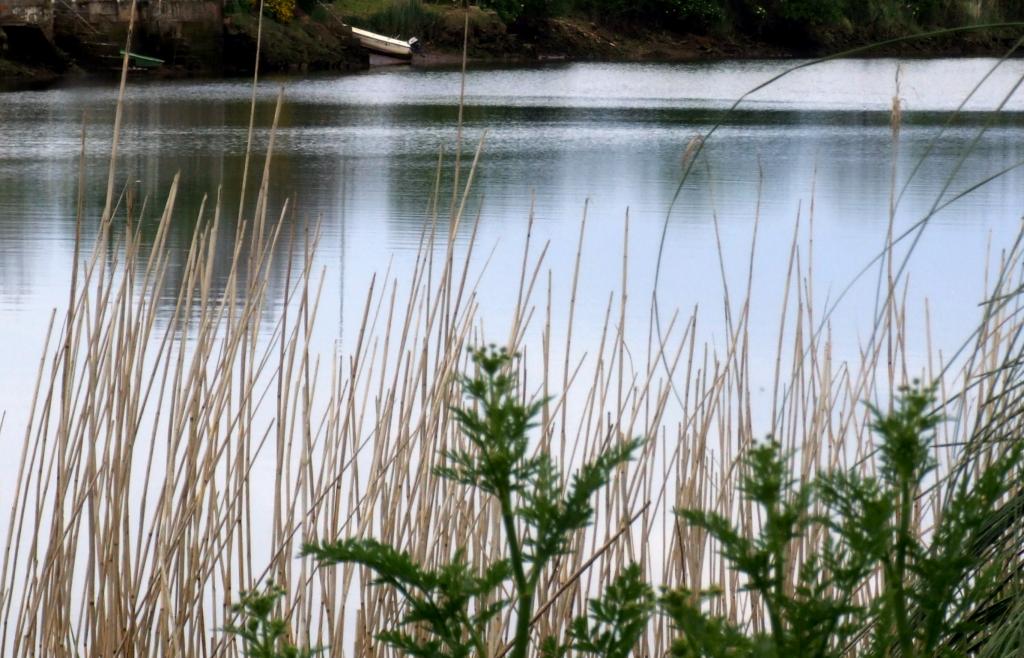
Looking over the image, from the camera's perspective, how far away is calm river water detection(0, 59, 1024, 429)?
387 centimetres

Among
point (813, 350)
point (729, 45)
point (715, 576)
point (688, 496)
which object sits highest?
point (729, 45)

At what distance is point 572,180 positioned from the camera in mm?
6621

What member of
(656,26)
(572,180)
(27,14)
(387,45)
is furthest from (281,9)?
(572,180)

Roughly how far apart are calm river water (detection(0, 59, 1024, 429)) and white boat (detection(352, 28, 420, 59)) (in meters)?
3.22

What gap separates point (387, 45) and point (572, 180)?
10.2m

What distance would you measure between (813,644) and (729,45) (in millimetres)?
18638

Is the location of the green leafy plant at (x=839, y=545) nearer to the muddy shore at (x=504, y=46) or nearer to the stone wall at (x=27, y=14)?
the stone wall at (x=27, y=14)

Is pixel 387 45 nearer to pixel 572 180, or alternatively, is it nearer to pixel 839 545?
pixel 572 180

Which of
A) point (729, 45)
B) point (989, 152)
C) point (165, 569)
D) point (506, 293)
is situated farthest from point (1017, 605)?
point (729, 45)

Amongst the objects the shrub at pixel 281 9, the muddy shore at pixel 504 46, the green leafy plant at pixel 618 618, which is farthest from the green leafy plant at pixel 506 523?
the shrub at pixel 281 9

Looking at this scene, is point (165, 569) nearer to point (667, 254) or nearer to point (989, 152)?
point (667, 254)

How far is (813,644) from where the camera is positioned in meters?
0.49

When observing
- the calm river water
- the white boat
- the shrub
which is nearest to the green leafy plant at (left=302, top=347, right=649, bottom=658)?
the calm river water

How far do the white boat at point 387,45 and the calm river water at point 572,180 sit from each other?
3.22 metres
